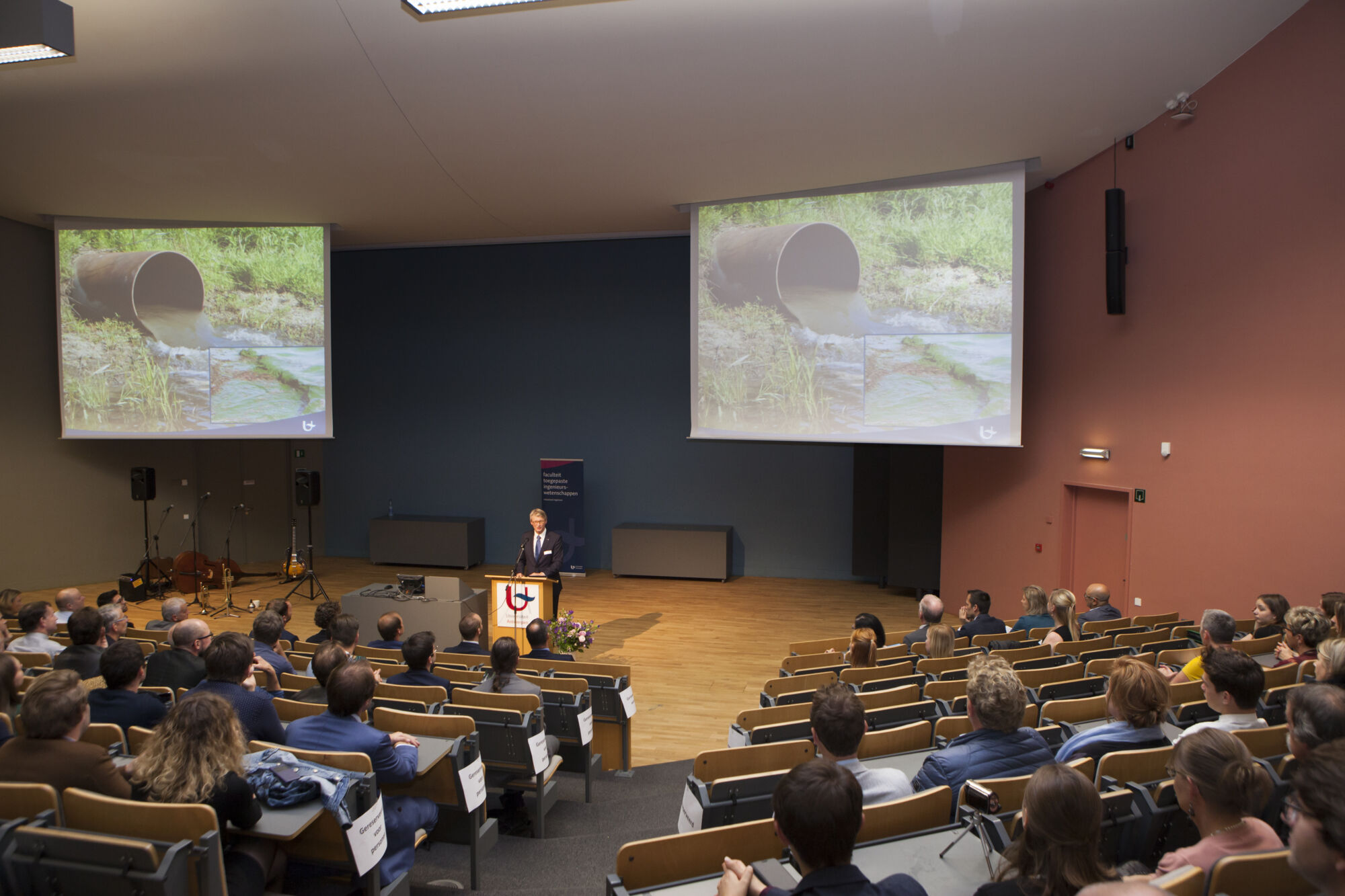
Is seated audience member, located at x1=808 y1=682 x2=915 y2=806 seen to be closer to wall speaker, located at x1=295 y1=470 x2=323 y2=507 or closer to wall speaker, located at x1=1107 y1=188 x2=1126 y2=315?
wall speaker, located at x1=1107 y1=188 x2=1126 y2=315

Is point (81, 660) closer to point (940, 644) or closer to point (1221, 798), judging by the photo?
point (940, 644)

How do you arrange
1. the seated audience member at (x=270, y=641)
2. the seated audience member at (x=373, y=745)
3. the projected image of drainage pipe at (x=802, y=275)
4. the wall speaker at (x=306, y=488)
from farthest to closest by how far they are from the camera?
the wall speaker at (x=306, y=488)
the projected image of drainage pipe at (x=802, y=275)
the seated audience member at (x=270, y=641)
the seated audience member at (x=373, y=745)

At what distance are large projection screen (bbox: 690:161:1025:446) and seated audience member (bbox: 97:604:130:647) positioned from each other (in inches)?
224

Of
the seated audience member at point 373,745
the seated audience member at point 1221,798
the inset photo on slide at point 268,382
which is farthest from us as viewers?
the inset photo on slide at point 268,382

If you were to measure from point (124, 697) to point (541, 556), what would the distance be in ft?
15.1

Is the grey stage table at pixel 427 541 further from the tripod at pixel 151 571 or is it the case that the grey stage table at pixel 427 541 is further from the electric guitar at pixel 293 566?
the tripod at pixel 151 571

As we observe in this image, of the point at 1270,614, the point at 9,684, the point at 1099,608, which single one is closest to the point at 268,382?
the point at 9,684

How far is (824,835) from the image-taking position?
1.68 meters

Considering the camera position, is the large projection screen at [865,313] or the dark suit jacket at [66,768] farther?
the large projection screen at [865,313]

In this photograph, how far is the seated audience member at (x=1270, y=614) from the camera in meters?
5.11

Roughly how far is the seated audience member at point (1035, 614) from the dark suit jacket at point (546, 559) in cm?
400

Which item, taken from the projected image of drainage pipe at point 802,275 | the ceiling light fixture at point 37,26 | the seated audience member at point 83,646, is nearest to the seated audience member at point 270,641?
the seated audience member at point 83,646

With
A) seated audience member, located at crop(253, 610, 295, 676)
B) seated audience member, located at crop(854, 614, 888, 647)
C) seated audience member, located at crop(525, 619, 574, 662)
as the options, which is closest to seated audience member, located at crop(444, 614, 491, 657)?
seated audience member, located at crop(525, 619, 574, 662)

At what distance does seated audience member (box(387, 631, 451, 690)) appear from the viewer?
4.25 metres
